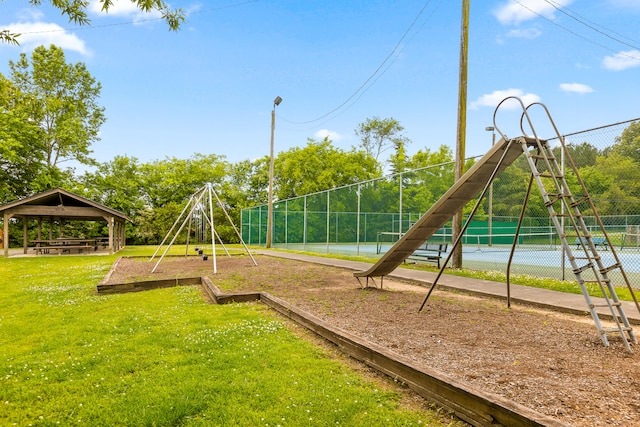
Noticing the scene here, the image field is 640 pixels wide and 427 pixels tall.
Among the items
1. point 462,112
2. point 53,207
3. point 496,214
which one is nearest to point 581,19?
point 462,112

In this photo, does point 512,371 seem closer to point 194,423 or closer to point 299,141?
point 194,423

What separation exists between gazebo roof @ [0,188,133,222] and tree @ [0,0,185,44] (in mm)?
17162

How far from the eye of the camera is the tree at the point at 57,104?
29953mm

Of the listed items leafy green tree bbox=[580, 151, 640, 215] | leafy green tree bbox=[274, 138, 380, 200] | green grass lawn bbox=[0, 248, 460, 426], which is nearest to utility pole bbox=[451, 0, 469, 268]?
leafy green tree bbox=[580, 151, 640, 215]

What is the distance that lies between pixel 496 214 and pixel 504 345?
26.5 feet

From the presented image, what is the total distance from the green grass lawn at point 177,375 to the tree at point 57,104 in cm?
2927

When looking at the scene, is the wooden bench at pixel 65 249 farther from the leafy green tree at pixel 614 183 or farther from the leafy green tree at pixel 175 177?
the leafy green tree at pixel 614 183

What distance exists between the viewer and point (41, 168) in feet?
96.1

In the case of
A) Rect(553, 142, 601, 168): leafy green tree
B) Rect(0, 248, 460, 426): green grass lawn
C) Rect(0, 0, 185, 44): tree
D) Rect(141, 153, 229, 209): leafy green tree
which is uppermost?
Rect(141, 153, 229, 209): leafy green tree

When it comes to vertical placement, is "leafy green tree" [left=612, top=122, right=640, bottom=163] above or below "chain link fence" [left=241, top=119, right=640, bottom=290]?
above

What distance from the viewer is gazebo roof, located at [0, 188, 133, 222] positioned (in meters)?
18.7

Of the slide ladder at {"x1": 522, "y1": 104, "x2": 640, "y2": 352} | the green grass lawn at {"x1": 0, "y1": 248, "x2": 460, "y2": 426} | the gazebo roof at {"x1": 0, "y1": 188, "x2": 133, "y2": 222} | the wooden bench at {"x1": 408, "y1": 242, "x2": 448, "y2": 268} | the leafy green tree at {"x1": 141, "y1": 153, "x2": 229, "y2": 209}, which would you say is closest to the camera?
the green grass lawn at {"x1": 0, "y1": 248, "x2": 460, "y2": 426}

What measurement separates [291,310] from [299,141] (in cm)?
3756

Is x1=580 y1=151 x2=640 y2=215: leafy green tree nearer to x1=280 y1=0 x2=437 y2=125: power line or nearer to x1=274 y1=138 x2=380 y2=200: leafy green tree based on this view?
x1=280 y1=0 x2=437 y2=125: power line
